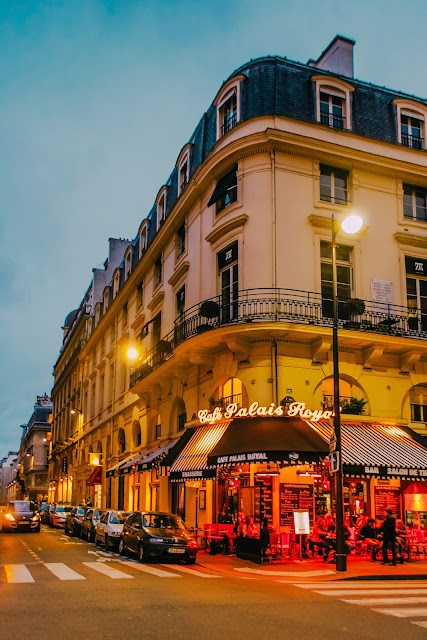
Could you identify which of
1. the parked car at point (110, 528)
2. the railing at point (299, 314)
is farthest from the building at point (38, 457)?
the railing at point (299, 314)

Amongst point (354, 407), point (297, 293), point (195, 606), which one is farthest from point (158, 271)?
point (195, 606)

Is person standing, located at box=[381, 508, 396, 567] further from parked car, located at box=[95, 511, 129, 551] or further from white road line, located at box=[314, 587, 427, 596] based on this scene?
A: parked car, located at box=[95, 511, 129, 551]

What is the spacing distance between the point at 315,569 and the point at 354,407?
6.36 metres

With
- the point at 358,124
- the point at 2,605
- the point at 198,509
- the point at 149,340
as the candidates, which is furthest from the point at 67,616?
the point at 149,340

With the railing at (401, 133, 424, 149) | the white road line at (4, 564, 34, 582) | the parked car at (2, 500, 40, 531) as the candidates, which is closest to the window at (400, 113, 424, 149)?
the railing at (401, 133, 424, 149)

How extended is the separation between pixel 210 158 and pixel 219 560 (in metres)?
13.9

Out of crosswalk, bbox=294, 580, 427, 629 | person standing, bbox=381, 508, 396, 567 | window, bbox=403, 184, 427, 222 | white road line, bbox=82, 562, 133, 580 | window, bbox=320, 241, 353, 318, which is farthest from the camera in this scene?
window, bbox=403, 184, 427, 222

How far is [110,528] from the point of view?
74.3 ft

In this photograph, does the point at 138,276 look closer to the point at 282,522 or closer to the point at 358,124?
the point at 358,124

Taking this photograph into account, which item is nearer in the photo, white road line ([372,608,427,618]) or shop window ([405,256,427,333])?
white road line ([372,608,427,618])

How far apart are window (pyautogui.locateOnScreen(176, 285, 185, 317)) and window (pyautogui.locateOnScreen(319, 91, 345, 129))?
8.86 meters

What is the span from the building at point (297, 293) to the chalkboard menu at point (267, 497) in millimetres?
70

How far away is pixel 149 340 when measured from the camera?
3288 cm

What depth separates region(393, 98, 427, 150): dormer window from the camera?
25.2 meters
